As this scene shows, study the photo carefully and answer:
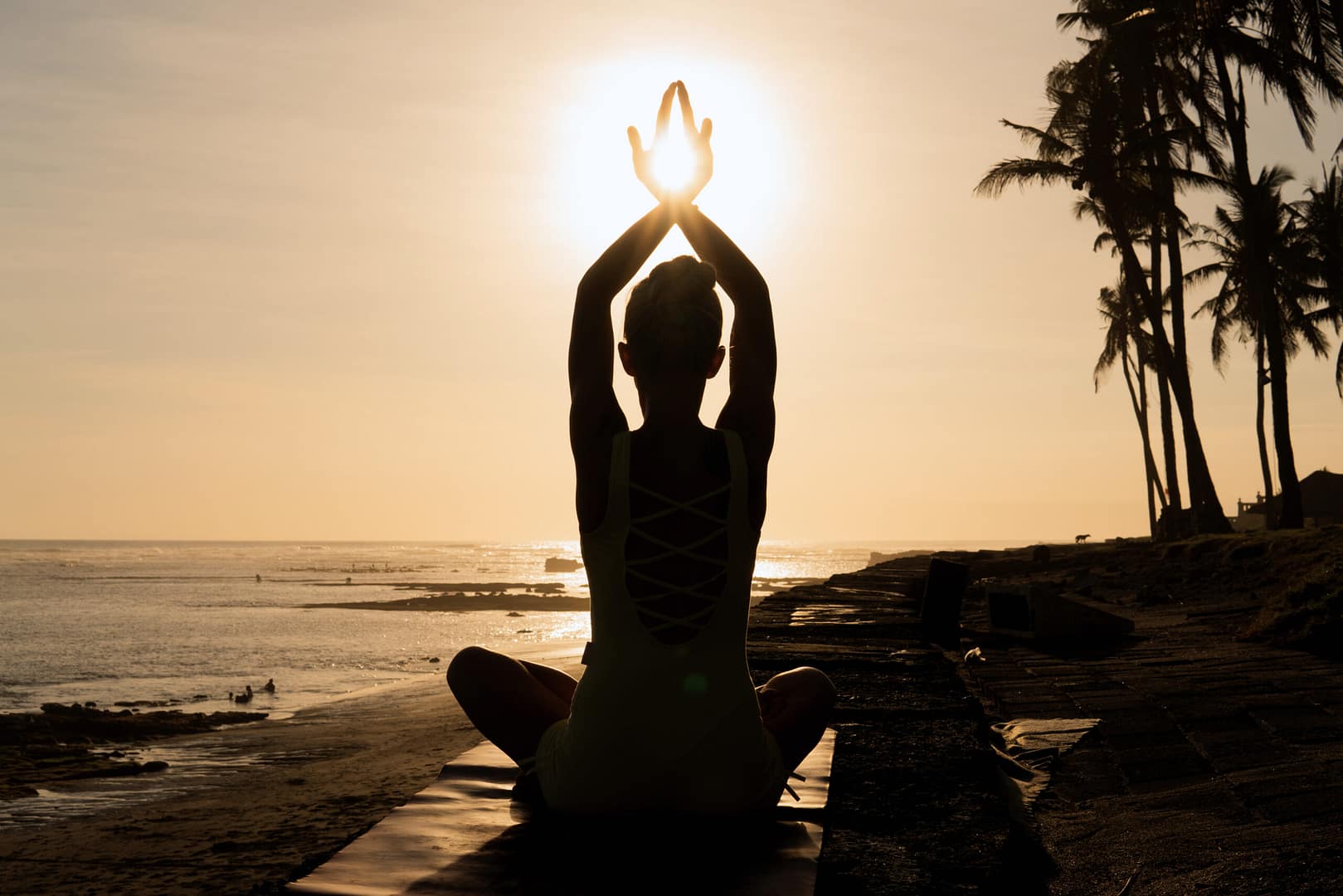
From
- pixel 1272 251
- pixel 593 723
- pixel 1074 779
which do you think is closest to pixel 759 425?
pixel 593 723

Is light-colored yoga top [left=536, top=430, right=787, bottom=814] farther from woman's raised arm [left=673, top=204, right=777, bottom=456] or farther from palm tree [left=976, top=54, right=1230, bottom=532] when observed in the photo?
palm tree [left=976, top=54, right=1230, bottom=532]

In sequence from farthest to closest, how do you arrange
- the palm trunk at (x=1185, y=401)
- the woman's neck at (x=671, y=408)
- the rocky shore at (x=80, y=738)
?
the palm trunk at (x=1185, y=401), the rocky shore at (x=80, y=738), the woman's neck at (x=671, y=408)

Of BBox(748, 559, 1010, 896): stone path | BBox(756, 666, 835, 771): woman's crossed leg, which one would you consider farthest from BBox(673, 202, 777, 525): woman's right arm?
BBox(748, 559, 1010, 896): stone path

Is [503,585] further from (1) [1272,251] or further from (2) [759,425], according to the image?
(2) [759,425]

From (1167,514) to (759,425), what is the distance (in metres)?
29.3

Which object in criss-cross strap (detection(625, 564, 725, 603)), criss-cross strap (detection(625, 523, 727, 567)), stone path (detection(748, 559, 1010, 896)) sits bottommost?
stone path (detection(748, 559, 1010, 896))

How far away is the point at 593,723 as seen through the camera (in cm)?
245

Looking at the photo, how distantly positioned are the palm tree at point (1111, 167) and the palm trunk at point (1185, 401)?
0.8 inches

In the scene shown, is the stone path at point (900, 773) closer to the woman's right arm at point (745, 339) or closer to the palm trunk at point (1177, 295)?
the woman's right arm at point (745, 339)

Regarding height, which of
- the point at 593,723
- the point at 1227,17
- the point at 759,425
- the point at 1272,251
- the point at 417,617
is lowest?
the point at 417,617

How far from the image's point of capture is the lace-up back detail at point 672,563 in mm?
2441

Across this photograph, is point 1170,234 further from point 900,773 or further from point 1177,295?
point 900,773

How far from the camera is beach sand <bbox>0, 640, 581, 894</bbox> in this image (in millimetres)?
6562

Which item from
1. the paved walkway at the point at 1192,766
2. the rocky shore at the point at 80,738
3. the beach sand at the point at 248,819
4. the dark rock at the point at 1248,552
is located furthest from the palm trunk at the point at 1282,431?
the rocky shore at the point at 80,738
